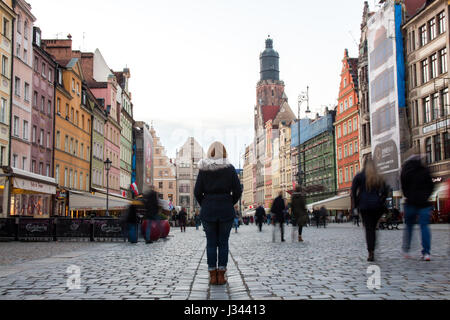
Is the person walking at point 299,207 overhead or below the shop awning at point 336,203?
below

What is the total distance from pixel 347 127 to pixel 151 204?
5226cm

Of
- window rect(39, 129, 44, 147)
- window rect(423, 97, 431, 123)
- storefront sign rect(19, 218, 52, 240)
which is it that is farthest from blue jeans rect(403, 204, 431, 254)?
window rect(423, 97, 431, 123)

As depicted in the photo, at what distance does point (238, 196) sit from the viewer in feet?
25.7

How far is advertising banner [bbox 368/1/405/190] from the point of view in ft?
160

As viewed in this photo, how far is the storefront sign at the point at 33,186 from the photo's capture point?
74.5ft

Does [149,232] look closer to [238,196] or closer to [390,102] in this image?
[238,196]

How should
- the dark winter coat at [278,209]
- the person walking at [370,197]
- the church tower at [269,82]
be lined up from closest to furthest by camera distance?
the person walking at [370,197]
the dark winter coat at [278,209]
the church tower at [269,82]

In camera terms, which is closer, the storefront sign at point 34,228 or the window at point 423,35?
the storefront sign at point 34,228

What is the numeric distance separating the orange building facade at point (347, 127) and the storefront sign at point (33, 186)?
4310cm

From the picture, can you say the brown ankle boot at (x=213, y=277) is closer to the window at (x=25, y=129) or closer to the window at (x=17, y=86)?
the window at (x=17, y=86)

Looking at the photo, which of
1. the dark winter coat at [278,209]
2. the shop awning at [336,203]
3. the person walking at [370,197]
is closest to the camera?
the person walking at [370,197]

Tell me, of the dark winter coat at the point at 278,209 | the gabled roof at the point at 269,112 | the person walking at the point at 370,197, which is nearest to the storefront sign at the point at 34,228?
the dark winter coat at the point at 278,209

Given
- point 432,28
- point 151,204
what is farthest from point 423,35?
point 151,204

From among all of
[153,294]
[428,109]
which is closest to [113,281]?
[153,294]
